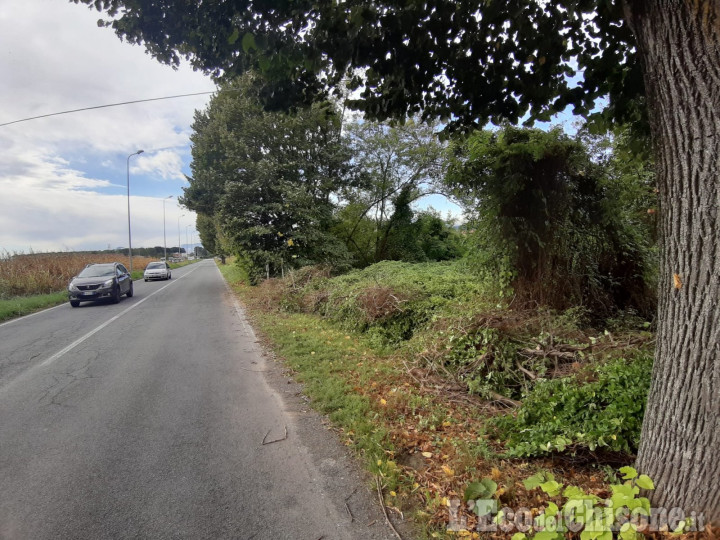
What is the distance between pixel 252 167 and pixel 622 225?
589 inches

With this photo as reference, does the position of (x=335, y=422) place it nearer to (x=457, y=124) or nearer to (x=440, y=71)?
(x=457, y=124)

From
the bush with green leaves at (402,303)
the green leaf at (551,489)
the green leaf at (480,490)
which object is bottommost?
the green leaf at (480,490)

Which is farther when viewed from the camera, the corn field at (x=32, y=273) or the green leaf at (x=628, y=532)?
the corn field at (x=32, y=273)

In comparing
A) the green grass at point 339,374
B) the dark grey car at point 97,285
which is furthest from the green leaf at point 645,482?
the dark grey car at point 97,285

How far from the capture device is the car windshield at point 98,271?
1499 centimetres

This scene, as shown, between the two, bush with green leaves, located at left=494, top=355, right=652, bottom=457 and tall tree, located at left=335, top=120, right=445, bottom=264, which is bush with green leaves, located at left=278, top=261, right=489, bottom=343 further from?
tall tree, located at left=335, top=120, right=445, bottom=264

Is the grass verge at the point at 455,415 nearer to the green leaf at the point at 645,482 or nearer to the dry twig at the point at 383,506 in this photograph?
the dry twig at the point at 383,506

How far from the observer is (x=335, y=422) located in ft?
13.2

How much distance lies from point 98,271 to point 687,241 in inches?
709

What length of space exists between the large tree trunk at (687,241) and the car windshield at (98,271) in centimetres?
1738

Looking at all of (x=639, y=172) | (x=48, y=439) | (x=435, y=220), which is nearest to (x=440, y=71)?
(x=639, y=172)

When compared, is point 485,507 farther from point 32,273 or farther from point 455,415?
point 32,273

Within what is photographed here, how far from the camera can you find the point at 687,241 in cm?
209

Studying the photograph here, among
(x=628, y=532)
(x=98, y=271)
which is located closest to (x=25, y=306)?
(x=98, y=271)
